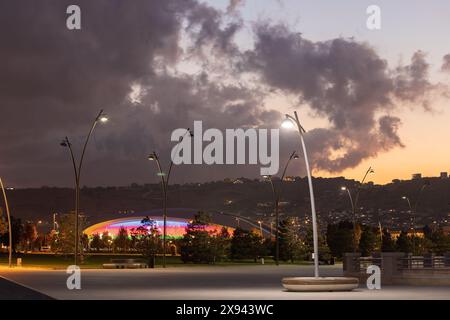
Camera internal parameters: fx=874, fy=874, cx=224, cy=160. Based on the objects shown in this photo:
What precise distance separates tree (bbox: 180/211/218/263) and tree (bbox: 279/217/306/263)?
15397 millimetres

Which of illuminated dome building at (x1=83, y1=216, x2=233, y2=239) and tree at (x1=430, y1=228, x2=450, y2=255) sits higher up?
illuminated dome building at (x1=83, y1=216, x2=233, y2=239)

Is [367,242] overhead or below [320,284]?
overhead

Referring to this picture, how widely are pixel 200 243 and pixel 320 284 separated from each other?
50269 mm

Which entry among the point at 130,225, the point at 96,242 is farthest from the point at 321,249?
the point at 130,225

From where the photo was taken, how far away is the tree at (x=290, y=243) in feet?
325

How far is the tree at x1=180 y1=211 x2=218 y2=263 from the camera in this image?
85250mm

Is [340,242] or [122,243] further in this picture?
Result: [122,243]

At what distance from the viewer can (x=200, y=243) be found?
85250 millimetres

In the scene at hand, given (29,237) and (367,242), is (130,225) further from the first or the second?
(367,242)

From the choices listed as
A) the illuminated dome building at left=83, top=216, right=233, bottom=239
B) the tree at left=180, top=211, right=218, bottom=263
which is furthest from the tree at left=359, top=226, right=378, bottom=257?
the tree at left=180, top=211, right=218, bottom=263

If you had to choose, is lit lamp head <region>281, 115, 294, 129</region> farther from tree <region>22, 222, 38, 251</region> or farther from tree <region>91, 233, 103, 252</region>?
tree <region>22, 222, 38, 251</region>

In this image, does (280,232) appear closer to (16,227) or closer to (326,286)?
(326,286)
